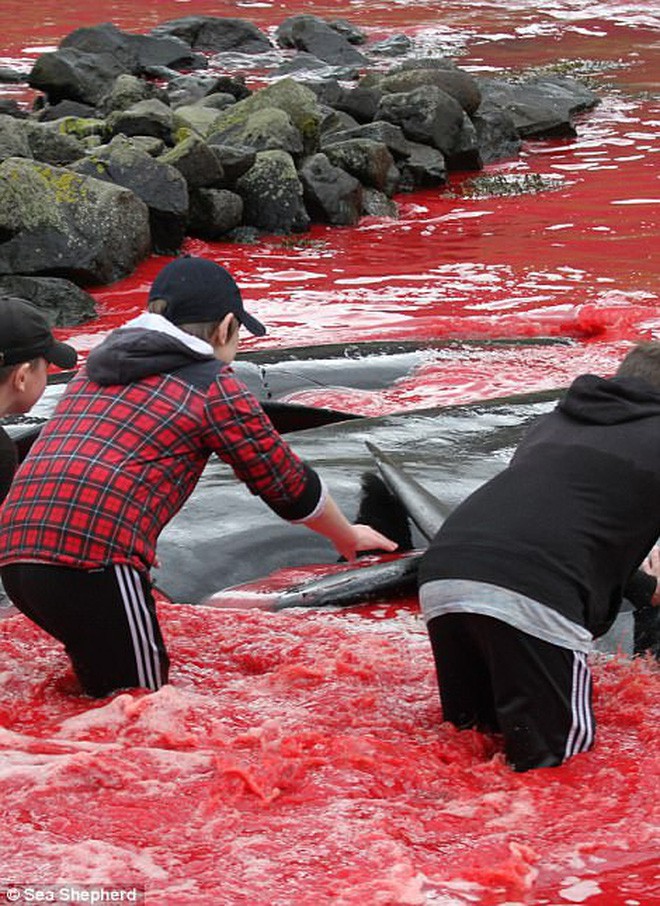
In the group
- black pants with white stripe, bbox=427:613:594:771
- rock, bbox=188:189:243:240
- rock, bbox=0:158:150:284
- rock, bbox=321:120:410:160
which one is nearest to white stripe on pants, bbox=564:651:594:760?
black pants with white stripe, bbox=427:613:594:771

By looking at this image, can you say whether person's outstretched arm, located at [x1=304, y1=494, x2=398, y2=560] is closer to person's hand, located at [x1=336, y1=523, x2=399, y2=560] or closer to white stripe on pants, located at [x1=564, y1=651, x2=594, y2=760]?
person's hand, located at [x1=336, y1=523, x2=399, y2=560]

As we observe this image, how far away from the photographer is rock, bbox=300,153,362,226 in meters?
16.8

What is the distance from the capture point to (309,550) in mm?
6562

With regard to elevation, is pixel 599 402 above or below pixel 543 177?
above

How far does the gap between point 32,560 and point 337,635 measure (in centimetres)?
147

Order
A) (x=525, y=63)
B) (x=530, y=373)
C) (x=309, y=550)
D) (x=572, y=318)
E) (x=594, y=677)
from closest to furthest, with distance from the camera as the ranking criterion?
(x=594, y=677)
(x=309, y=550)
(x=530, y=373)
(x=572, y=318)
(x=525, y=63)

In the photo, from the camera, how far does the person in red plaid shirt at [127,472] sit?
15.1 ft

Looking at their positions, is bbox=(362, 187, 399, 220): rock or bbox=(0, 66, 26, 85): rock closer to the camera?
bbox=(362, 187, 399, 220): rock

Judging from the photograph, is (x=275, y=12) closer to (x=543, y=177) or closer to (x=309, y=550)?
(x=543, y=177)

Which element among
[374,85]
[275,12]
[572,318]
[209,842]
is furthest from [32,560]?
[275,12]

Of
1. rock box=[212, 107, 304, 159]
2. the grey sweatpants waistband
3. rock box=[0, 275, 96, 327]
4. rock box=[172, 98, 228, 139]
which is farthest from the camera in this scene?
rock box=[172, 98, 228, 139]

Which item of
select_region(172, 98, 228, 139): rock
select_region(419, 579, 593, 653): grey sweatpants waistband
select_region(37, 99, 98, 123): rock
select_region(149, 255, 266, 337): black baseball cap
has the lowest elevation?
select_region(37, 99, 98, 123): rock

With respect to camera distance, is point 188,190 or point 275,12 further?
point 275,12

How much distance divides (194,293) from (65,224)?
937 cm
